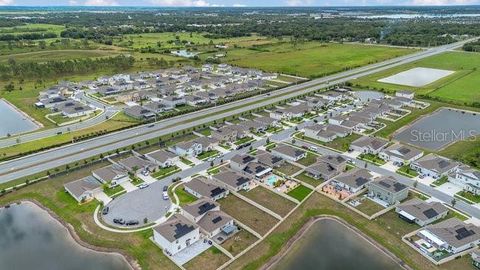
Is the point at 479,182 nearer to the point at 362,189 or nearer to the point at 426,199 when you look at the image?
the point at 426,199

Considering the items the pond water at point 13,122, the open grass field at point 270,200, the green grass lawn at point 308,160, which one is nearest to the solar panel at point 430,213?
the open grass field at point 270,200

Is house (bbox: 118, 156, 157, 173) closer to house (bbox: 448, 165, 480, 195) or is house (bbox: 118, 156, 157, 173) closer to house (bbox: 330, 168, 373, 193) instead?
house (bbox: 330, 168, 373, 193)

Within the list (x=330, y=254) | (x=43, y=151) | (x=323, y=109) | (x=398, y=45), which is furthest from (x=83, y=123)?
(x=398, y=45)

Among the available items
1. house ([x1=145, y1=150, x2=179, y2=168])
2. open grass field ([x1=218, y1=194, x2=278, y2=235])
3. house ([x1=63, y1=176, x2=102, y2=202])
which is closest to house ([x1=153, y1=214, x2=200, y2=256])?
open grass field ([x1=218, y1=194, x2=278, y2=235])

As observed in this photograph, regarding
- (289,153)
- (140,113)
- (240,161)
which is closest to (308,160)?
(289,153)

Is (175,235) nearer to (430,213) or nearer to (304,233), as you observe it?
(304,233)

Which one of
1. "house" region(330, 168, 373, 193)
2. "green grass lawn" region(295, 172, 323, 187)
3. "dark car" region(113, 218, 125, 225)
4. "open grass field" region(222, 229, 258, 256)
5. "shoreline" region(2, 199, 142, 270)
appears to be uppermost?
"house" region(330, 168, 373, 193)
